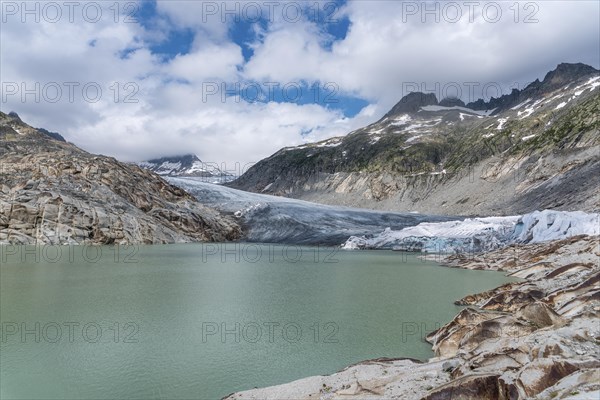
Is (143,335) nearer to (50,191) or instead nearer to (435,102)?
(50,191)

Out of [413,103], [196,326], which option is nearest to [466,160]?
[413,103]

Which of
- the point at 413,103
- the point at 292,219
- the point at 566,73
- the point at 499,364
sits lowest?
the point at 499,364

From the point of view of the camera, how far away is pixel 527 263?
2469 centimetres

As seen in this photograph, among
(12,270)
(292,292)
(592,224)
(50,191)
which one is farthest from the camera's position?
(50,191)

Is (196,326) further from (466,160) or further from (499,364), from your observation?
(466,160)

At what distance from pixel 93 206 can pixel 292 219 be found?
2997 centimetres

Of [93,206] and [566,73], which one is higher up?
[566,73]

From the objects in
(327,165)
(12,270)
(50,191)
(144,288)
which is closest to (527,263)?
(144,288)

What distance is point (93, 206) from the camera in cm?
4744

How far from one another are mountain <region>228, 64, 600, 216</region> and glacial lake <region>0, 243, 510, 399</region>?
154 ft

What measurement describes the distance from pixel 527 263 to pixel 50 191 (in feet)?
153

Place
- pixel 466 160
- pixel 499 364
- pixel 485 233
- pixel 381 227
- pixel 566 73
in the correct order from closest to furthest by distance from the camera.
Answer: pixel 499 364 → pixel 485 233 → pixel 381 227 → pixel 466 160 → pixel 566 73

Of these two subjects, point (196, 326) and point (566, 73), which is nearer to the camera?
point (196, 326)

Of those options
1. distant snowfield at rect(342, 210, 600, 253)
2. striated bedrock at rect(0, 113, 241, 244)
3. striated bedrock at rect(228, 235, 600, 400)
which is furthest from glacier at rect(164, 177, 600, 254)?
striated bedrock at rect(228, 235, 600, 400)
